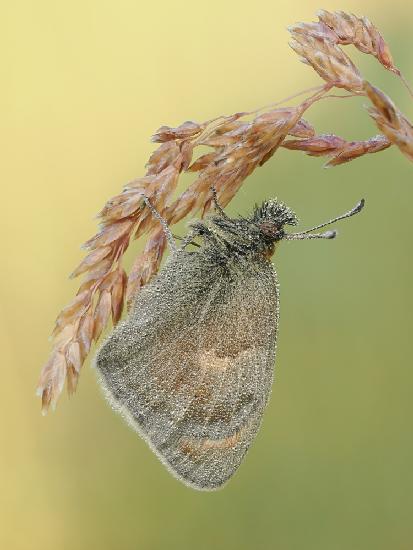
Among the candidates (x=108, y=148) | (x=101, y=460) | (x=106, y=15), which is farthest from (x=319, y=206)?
(x=101, y=460)

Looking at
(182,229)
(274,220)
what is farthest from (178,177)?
(182,229)

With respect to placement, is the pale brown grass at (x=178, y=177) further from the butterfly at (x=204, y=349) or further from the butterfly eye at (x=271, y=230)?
the butterfly eye at (x=271, y=230)

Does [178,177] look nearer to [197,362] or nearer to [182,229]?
[197,362]

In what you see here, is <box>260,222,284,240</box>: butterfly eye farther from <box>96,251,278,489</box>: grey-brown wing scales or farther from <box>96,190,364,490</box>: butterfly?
<box>96,251,278,489</box>: grey-brown wing scales

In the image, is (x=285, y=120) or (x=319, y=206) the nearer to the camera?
(x=285, y=120)

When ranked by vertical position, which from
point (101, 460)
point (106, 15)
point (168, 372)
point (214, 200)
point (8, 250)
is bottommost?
point (101, 460)

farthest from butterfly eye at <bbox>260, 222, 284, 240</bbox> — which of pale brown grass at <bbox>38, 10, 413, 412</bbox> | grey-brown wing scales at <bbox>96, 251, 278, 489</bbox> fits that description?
pale brown grass at <bbox>38, 10, 413, 412</bbox>

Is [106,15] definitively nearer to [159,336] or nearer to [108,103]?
[108,103]
